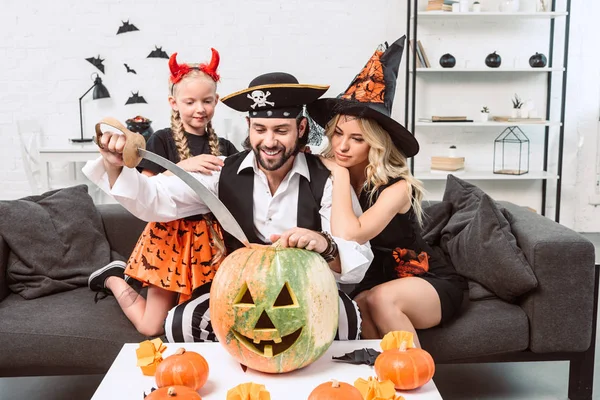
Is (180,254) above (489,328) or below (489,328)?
above

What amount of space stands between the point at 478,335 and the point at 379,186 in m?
0.66

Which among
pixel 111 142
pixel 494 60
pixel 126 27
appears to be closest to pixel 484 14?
pixel 494 60

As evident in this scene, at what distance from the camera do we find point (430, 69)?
501 centimetres

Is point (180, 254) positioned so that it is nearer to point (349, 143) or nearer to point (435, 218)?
point (349, 143)

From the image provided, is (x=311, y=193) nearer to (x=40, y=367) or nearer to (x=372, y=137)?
(x=372, y=137)

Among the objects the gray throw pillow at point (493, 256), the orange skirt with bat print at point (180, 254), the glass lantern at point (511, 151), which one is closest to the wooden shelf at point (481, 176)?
the glass lantern at point (511, 151)

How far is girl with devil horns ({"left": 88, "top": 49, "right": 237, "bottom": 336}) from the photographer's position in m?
2.29

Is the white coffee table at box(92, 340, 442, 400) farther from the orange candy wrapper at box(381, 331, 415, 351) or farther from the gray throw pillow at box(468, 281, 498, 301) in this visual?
the gray throw pillow at box(468, 281, 498, 301)

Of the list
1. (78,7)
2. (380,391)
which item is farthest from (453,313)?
(78,7)

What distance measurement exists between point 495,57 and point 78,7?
10.6ft

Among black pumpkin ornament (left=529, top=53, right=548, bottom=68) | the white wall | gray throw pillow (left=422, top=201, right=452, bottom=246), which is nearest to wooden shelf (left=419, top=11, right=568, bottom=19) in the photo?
the white wall

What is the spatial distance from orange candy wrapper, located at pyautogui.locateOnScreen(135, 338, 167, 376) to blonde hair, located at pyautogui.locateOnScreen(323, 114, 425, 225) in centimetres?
98

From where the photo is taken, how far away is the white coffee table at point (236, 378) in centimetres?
145

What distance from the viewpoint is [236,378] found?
60.1 inches
